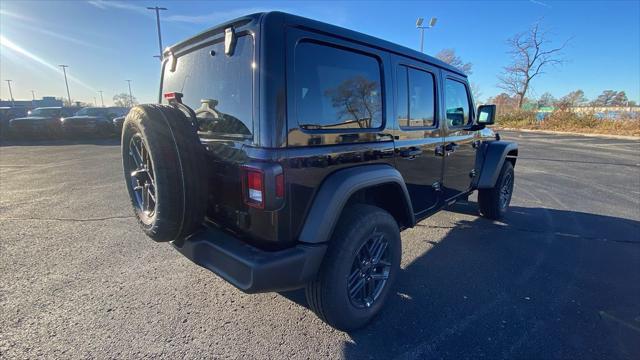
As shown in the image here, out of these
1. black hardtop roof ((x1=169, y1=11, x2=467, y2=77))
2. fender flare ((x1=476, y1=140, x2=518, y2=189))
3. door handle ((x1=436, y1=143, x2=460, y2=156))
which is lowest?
fender flare ((x1=476, y1=140, x2=518, y2=189))

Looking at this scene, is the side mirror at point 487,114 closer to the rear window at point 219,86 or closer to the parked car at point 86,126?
the rear window at point 219,86

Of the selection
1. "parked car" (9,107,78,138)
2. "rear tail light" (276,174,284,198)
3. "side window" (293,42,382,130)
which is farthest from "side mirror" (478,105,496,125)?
"parked car" (9,107,78,138)

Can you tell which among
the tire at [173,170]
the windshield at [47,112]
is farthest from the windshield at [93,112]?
the tire at [173,170]

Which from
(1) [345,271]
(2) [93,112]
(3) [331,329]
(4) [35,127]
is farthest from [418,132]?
(2) [93,112]

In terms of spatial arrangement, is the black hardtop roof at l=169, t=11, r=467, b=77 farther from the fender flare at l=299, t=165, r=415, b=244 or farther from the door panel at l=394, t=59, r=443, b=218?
the fender flare at l=299, t=165, r=415, b=244

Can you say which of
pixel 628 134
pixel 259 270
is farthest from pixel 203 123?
pixel 628 134

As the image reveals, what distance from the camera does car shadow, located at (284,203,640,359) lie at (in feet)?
6.90

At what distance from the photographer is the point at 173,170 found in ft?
6.12

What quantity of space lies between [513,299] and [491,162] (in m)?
2.04

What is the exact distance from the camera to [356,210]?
7.25ft

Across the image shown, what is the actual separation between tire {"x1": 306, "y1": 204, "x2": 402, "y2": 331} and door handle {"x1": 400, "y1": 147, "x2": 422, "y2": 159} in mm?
582

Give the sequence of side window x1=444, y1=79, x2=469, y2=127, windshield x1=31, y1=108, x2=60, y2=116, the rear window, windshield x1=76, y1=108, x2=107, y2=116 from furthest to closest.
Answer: windshield x1=31, y1=108, x2=60, y2=116 < windshield x1=76, y1=108, x2=107, y2=116 < side window x1=444, y1=79, x2=469, y2=127 < the rear window

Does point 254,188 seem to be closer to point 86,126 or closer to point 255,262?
point 255,262

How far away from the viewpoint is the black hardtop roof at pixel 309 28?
1755 millimetres
